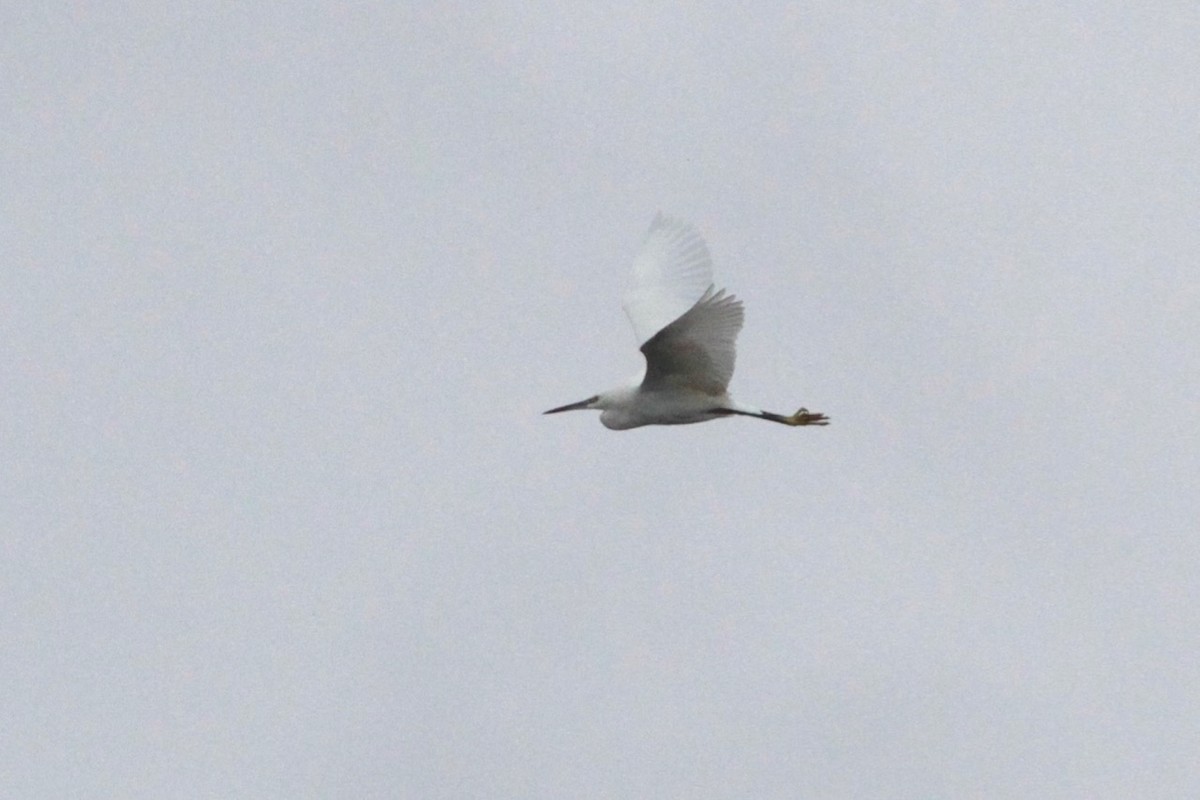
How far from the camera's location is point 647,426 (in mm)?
34281

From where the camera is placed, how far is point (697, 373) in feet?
107

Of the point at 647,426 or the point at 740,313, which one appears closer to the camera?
the point at 740,313

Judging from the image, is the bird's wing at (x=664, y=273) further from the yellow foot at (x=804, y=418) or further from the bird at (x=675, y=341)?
the yellow foot at (x=804, y=418)

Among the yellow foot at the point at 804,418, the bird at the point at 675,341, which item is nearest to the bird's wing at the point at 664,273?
the bird at the point at 675,341

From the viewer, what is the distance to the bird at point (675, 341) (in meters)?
31.4

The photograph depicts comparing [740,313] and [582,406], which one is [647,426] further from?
[740,313]

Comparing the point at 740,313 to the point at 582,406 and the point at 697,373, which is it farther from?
the point at 582,406

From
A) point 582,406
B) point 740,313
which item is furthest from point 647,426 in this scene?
point 740,313

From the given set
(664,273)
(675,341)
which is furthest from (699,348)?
(664,273)

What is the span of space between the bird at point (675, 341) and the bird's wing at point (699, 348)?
1 centimetres

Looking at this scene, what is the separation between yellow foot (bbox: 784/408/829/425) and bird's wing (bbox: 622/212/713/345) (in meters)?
3.05

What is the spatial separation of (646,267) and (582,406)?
105 inches

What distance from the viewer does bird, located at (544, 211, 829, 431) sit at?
103 ft

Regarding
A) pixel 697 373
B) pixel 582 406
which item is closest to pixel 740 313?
pixel 697 373
